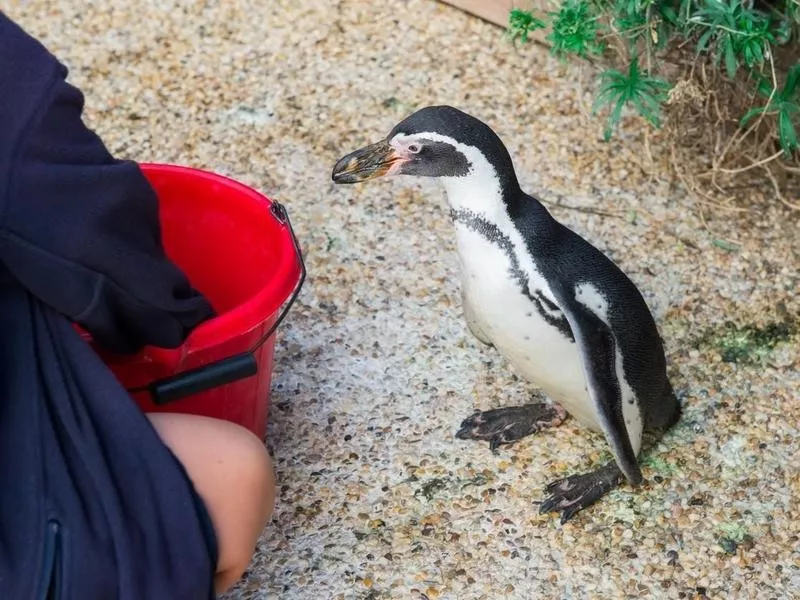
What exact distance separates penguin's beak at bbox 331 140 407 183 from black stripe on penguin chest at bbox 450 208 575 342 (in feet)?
0.45

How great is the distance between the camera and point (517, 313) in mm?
1526

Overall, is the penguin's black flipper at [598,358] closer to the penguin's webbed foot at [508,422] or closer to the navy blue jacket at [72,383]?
the penguin's webbed foot at [508,422]

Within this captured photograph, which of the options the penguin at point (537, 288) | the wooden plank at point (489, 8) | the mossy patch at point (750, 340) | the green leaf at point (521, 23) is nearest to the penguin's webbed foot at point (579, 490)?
the penguin at point (537, 288)

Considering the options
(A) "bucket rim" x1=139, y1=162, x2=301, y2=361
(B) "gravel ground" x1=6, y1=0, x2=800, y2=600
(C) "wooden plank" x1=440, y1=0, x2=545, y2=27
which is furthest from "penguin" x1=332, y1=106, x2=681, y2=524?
(C) "wooden plank" x1=440, y1=0, x2=545, y2=27

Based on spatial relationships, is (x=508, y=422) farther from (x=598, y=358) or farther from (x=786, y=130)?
(x=786, y=130)

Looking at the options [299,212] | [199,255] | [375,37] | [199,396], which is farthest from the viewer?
[375,37]

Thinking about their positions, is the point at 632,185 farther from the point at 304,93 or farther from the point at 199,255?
the point at 199,255

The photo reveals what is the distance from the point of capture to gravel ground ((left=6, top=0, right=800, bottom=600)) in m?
1.55

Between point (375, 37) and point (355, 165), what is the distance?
1.11m

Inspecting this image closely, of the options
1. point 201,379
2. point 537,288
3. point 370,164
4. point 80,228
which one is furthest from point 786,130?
point 80,228

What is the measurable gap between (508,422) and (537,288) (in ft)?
1.01

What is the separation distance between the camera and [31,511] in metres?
1.04

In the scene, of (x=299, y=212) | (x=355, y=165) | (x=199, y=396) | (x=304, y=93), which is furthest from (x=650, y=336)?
(x=304, y=93)

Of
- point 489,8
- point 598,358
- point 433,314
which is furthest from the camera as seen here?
point 489,8
